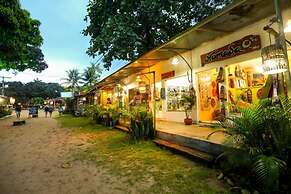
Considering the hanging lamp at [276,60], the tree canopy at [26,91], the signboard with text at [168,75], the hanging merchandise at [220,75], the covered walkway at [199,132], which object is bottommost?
the covered walkway at [199,132]

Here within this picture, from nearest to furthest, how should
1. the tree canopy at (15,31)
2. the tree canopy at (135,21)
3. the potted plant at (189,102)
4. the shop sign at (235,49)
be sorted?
the shop sign at (235,49) → the potted plant at (189,102) → the tree canopy at (15,31) → the tree canopy at (135,21)

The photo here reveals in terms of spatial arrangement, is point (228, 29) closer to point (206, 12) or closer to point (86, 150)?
point (86, 150)

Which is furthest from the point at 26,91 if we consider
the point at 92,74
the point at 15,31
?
the point at 15,31

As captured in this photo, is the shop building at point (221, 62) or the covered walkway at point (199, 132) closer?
the covered walkway at point (199, 132)

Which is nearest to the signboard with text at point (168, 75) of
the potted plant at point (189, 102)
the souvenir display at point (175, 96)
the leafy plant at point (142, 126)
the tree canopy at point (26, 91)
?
the souvenir display at point (175, 96)

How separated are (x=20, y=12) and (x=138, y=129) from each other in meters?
11.2

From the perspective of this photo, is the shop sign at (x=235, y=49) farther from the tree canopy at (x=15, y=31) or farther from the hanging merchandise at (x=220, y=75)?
the tree canopy at (x=15, y=31)

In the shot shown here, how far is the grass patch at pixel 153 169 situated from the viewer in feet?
15.0

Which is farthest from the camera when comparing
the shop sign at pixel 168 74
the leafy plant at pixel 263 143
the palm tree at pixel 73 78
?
the palm tree at pixel 73 78

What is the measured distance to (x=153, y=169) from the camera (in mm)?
5785

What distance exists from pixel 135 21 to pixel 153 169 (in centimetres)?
1349

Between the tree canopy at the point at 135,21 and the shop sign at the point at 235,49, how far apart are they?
801 centimetres

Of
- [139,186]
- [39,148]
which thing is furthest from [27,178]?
[39,148]

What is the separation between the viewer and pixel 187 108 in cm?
1059
